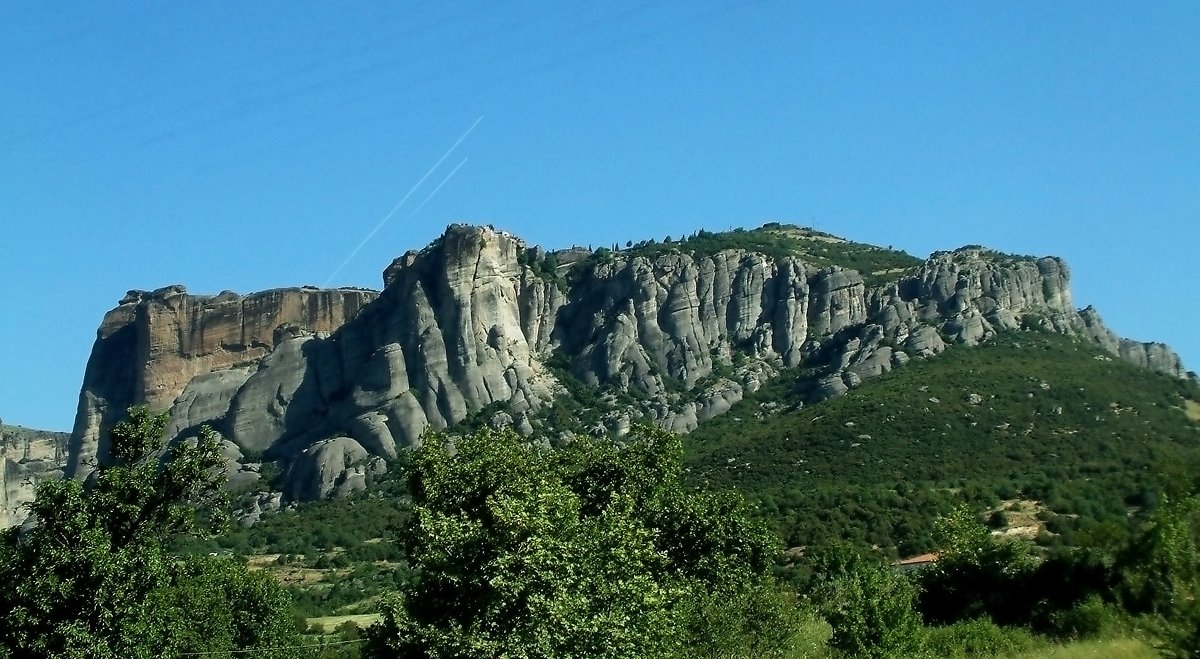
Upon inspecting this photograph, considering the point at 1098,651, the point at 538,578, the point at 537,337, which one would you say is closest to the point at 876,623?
the point at 1098,651

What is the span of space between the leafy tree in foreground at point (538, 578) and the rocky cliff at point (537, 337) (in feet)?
252

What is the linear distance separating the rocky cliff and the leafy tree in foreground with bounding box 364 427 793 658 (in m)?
76.7

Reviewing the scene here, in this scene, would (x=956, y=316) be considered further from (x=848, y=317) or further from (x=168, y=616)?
(x=168, y=616)

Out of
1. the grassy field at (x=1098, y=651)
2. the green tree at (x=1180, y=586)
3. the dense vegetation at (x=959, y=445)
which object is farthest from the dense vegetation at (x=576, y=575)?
the dense vegetation at (x=959, y=445)

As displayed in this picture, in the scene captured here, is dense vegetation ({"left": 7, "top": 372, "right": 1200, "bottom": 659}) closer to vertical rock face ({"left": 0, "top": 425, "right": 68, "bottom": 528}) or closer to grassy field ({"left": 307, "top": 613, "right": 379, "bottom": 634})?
grassy field ({"left": 307, "top": 613, "right": 379, "bottom": 634})

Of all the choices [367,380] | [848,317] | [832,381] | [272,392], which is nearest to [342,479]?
[367,380]

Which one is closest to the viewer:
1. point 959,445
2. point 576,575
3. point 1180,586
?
point 1180,586

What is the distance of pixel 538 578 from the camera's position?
25.7 metres

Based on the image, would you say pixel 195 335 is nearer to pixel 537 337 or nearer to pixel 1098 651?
pixel 537 337

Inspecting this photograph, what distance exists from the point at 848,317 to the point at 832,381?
69.2ft

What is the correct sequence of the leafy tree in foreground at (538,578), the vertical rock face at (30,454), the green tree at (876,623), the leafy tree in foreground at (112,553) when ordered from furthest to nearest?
the vertical rock face at (30,454), the green tree at (876,623), the leafy tree in foreground at (112,553), the leafy tree in foreground at (538,578)

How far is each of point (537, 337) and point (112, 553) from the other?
116 m

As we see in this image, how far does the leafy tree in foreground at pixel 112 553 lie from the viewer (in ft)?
92.0

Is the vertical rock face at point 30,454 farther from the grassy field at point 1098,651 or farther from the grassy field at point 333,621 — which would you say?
the grassy field at point 1098,651
